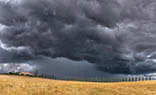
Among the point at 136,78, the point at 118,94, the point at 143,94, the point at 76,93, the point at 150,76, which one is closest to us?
the point at 76,93

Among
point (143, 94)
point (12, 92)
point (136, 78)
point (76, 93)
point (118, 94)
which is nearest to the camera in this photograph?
point (12, 92)

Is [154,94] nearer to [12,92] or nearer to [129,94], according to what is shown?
[129,94]

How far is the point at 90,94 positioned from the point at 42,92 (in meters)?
10.0

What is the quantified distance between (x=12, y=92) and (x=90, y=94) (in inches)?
615

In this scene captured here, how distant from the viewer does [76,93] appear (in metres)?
35.5

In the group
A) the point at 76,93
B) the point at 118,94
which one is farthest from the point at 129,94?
the point at 76,93

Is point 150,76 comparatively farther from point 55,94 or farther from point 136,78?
point 55,94

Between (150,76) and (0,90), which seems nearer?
(0,90)

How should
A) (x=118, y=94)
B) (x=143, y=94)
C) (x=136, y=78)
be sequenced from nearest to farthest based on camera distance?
(x=118, y=94) → (x=143, y=94) → (x=136, y=78)

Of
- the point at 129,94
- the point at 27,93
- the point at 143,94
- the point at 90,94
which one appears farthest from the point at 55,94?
the point at 143,94

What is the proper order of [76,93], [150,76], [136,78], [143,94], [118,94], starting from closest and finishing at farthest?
[76,93] → [118,94] → [143,94] → [150,76] → [136,78]

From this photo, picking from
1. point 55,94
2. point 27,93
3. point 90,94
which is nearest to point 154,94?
point 90,94

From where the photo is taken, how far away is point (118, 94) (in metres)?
39.5

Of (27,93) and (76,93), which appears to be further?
(76,93)
